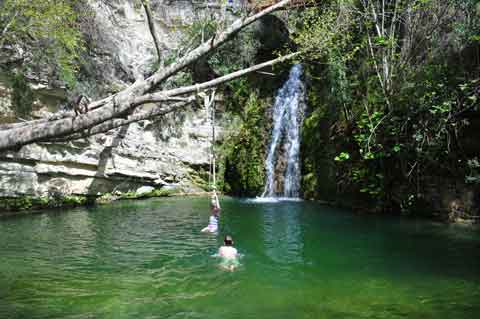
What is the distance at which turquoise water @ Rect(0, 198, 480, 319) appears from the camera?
6.51 metres

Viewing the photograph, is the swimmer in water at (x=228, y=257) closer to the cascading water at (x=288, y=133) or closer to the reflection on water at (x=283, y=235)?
the reflection on water at (x=283, y=235)

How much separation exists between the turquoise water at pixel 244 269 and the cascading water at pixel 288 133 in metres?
7.57

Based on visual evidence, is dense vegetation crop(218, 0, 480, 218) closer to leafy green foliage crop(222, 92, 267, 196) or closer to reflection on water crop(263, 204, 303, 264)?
reflection on water crop(263, 204, 303, 264)

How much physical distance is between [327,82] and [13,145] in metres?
19.8

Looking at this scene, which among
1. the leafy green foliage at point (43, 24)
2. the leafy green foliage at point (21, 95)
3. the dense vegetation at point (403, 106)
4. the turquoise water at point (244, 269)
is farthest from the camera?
the leafy green foliage at point (21, 95)

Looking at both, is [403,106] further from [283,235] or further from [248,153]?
[248,153]

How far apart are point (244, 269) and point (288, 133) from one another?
623 inches

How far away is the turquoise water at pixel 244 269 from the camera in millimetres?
6508

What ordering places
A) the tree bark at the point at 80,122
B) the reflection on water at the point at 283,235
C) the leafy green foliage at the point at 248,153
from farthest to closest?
the leafy green foliage at the point at 248,153, the reflection on water at the point at 283,235, the tree bark at the point at 80,122

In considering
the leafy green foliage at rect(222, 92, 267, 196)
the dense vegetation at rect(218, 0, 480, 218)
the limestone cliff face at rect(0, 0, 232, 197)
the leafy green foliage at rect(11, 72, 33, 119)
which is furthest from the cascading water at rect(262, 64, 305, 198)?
the leafy green foliage at rect(11, 72, 33, 119)

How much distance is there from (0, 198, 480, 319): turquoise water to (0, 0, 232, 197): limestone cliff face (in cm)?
378

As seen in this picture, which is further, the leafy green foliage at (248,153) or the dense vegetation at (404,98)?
the leafy green foliage at (248,153)

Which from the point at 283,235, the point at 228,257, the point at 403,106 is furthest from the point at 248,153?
the point at 228,257

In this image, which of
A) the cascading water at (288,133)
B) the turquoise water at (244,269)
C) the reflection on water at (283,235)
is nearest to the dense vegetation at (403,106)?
the turquoise water at (244,269)
